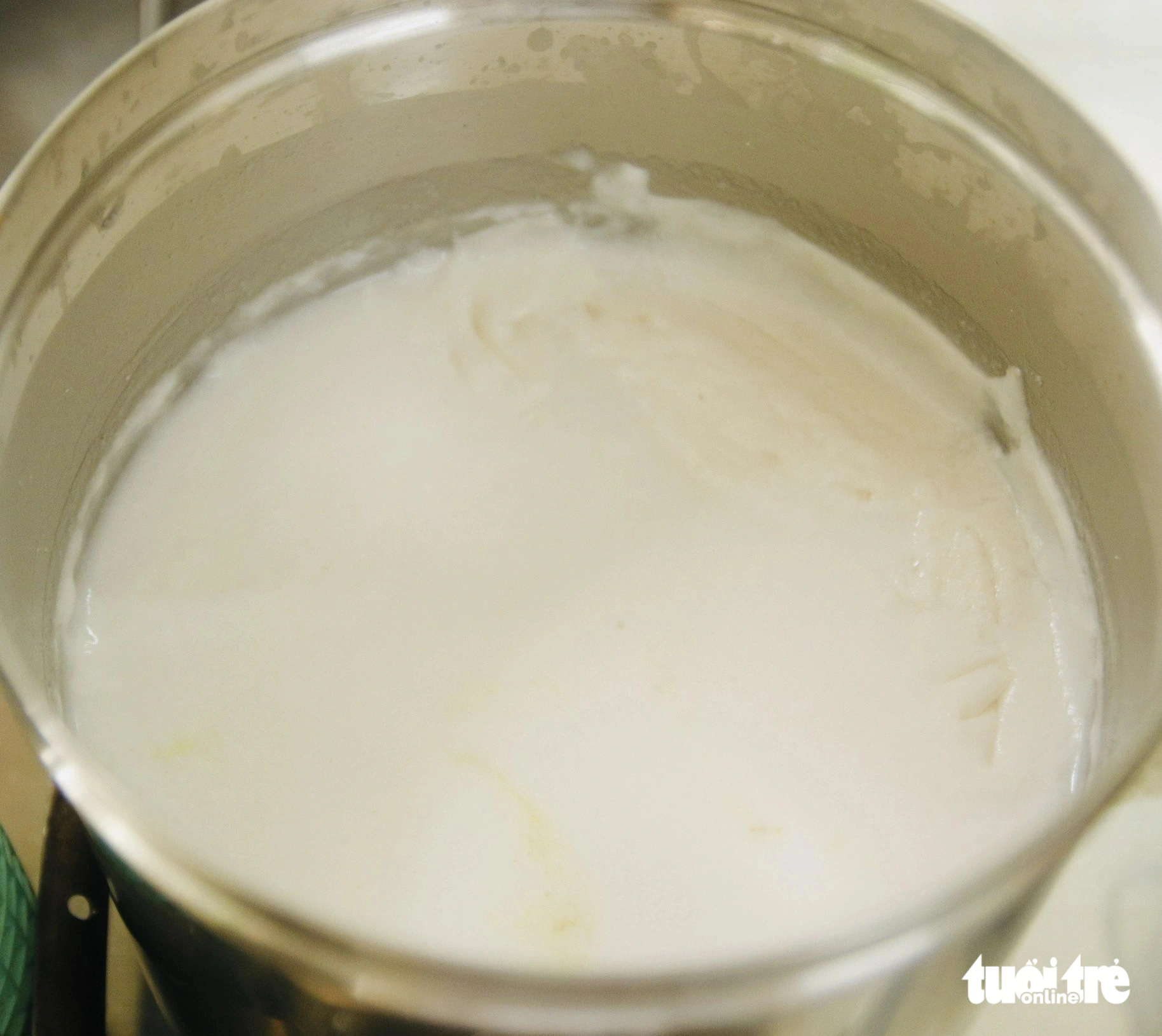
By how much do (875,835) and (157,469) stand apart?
2.22 ft

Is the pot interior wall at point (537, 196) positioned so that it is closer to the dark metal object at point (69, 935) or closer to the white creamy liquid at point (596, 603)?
the white creamy liquid at point (596, 603)

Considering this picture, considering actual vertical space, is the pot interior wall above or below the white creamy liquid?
above

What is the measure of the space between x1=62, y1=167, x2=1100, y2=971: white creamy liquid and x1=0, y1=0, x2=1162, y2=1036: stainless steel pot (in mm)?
55

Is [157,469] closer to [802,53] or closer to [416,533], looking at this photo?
[416,533]

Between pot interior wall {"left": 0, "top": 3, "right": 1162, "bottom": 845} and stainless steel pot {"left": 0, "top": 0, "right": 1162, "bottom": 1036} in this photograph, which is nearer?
stainless steel pot {"left": 0, "top": 0, "right": 1162, "bottom": 1036}

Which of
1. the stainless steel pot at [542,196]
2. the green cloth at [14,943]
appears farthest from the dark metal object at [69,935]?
the stainless steel pot at [542,196]

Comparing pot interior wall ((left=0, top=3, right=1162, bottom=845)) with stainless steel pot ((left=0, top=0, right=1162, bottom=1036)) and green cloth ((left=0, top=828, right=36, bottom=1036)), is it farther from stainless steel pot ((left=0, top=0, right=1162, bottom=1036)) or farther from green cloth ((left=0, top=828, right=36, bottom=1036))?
green cloth ((left=0, top=828, right=36, bottom=1036))

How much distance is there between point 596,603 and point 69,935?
1.56ft

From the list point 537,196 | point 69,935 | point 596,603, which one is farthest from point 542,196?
point 69,935

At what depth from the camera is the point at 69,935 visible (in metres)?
0.86

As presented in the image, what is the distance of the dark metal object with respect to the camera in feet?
2.73

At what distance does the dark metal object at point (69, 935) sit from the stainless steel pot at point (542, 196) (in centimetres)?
15

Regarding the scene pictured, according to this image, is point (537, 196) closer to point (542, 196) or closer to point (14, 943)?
point (542, 196)

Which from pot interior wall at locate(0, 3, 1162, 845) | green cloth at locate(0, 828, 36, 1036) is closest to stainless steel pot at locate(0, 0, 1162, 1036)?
pot interior wall at locate(0, 3, 1162, 845)
